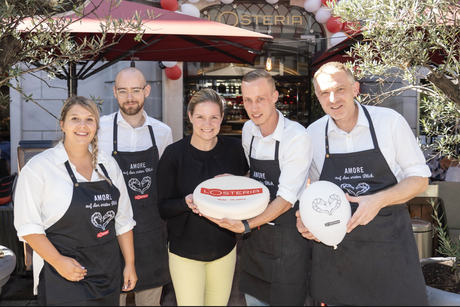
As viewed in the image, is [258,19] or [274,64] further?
[274,64]

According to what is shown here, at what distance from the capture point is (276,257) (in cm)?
203

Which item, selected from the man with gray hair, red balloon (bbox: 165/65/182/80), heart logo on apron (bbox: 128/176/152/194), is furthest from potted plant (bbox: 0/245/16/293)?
red balloon (bbox: 165/65/182/80)

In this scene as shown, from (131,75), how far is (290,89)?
17.0 feet

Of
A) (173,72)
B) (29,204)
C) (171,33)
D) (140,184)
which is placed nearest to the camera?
(29,204)

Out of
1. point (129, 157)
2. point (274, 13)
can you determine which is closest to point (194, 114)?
point (129, 157)

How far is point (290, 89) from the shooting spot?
7.53 metres

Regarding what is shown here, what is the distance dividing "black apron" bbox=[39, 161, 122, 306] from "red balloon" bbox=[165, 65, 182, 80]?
4.98m

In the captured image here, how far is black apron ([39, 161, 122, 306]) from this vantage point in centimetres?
180

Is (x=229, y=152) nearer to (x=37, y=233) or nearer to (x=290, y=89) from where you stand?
(x=37, y=233)

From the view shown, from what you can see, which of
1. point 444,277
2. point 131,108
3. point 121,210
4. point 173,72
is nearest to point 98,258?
point 121,210

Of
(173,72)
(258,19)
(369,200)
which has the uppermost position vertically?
(258,19)

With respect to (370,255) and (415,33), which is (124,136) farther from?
(415,33)

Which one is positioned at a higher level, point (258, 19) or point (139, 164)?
point (258, 19)

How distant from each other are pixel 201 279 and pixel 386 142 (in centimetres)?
117
